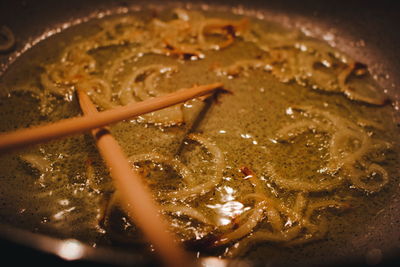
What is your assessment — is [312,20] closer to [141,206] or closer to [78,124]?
[78,124]

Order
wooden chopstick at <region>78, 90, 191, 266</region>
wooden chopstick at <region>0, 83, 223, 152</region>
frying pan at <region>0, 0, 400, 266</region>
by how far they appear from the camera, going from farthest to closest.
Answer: frying pan at <region>0, 0, 400, 266</region> → wooden chopstick at <region>0, 83, 223, 152</region> → wooden chopstick at <region>78, 90, 191, 266</region>

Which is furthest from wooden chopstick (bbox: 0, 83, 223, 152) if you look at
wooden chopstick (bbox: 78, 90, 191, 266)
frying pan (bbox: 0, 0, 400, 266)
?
frying pan (bbox: 0, 0, 400, 266)

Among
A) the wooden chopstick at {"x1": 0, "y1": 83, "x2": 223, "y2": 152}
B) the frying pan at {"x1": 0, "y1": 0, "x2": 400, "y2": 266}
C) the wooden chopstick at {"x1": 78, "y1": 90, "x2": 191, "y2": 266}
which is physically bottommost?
the wooden chopstick at {"x1": 78, "y1": 90, "x2": 191, "y2": 266}

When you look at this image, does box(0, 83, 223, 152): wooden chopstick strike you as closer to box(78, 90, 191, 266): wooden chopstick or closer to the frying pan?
box(78, 90, 191, 266): wooden chopstick

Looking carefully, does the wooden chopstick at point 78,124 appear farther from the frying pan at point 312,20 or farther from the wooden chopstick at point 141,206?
the frying pan at point 312,20

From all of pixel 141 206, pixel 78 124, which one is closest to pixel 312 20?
pixel 78 124

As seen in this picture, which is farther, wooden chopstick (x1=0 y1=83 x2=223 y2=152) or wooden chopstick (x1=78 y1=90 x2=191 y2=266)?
wooden chopstick (x1=0 y1=83 x2=223 y2=152)
